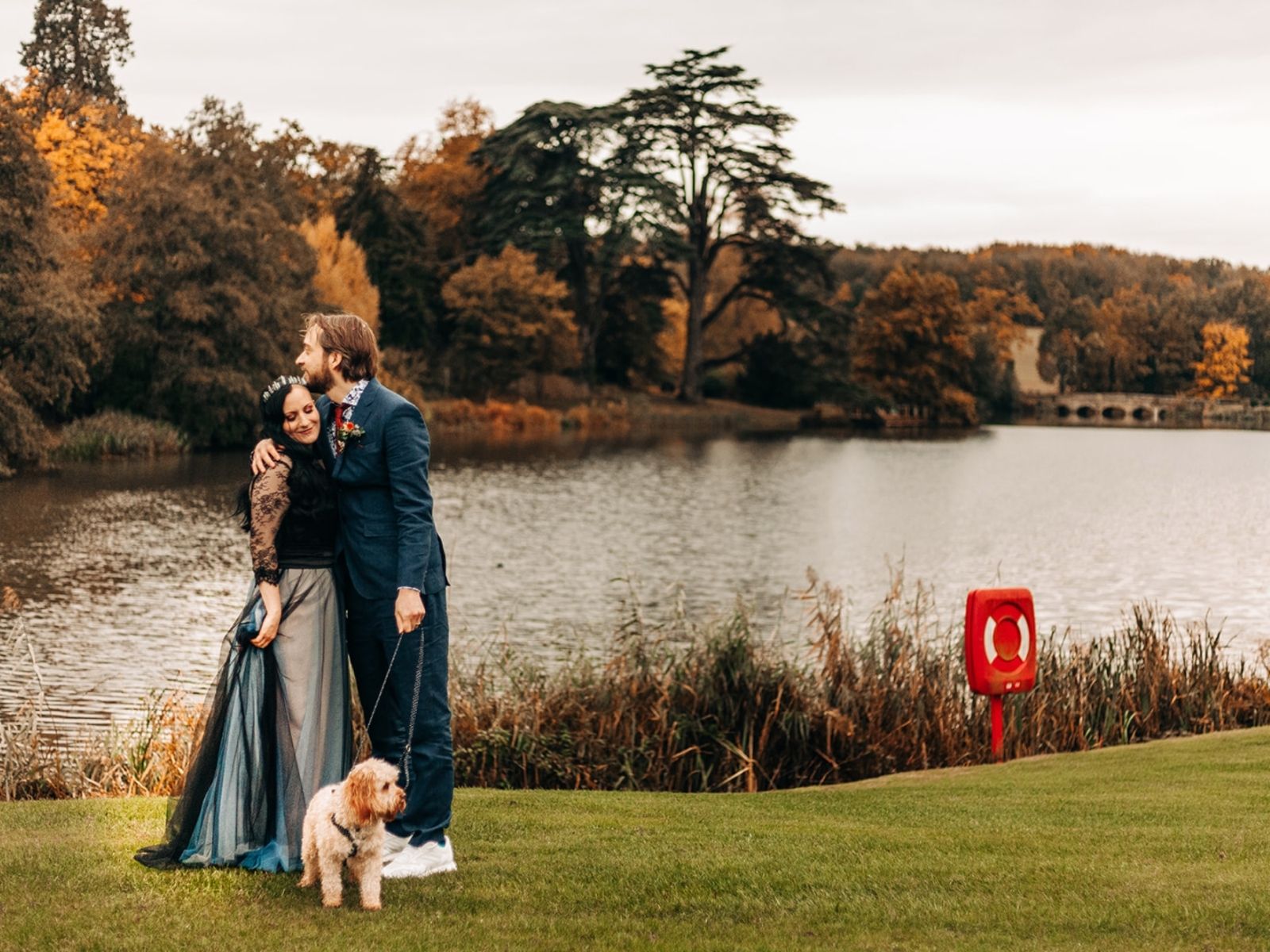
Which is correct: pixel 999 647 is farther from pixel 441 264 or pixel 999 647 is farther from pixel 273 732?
pixel 441 264

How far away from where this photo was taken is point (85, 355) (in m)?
35.3

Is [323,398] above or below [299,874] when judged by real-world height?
above

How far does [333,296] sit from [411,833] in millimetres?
42699

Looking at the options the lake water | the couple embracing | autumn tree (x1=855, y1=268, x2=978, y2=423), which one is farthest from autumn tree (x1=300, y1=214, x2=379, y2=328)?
the couple embracing

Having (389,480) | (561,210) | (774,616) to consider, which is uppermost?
(561,210)

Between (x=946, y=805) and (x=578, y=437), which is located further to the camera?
(x=578, y=437)

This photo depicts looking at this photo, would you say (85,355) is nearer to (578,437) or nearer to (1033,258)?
(578,437)

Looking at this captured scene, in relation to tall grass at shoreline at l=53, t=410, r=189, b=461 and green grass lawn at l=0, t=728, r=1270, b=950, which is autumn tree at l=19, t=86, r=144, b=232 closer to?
tall grass at shoreline at l=53, t=410, r=189, b=461

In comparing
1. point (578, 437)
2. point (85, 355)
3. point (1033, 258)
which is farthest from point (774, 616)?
point (1033, 258)

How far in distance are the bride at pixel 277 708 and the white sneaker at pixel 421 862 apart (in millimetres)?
325

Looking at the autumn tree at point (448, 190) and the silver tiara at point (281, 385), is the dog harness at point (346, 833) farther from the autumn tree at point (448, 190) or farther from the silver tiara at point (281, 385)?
the autumn tree at point (448, 190)

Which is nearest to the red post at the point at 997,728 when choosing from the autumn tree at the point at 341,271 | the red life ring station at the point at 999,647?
the red life ring station at the point at 999,647

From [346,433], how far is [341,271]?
45.2m

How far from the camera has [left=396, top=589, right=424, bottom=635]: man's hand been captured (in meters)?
4.71
